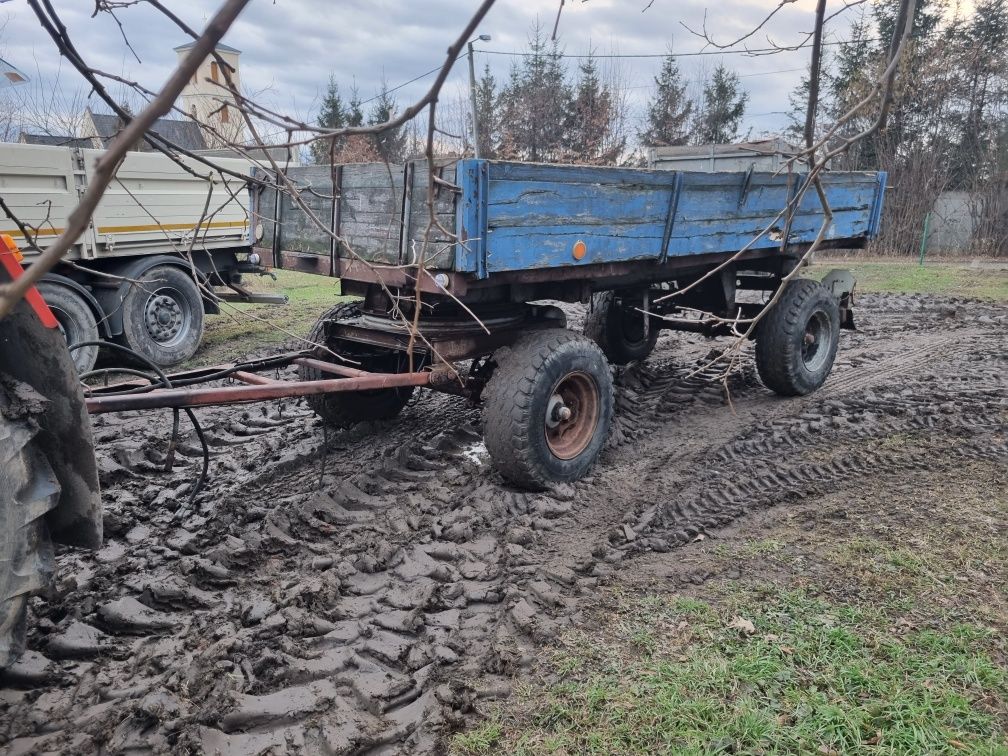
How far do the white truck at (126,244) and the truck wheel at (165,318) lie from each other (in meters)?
0.01

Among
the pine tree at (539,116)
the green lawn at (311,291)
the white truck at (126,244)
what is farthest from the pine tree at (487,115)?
the white truck at (126,244)

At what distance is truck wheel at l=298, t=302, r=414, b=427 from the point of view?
195 inches

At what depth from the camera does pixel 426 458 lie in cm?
488

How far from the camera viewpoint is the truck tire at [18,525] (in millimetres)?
2102

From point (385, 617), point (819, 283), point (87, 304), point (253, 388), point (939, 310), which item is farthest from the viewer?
point (939, 310)

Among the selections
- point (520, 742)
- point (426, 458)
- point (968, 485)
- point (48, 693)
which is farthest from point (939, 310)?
point (48, 693)

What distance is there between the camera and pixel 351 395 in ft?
17.4

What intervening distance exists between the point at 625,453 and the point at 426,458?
1.39 metres

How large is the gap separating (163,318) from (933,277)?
13.5 metres

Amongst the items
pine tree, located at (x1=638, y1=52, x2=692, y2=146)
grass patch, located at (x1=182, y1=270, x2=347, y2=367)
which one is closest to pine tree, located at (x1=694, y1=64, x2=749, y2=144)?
pine tree, located at (x1=638, y1=52, x2=692, y2=146)

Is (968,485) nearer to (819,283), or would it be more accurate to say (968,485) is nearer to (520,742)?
(819,283)

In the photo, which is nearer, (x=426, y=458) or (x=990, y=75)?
(x=426, y=458)

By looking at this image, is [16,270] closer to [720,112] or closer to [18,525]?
[18,525]

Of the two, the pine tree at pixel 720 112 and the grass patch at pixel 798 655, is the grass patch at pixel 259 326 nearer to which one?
the grass patch at pixel 798 655
